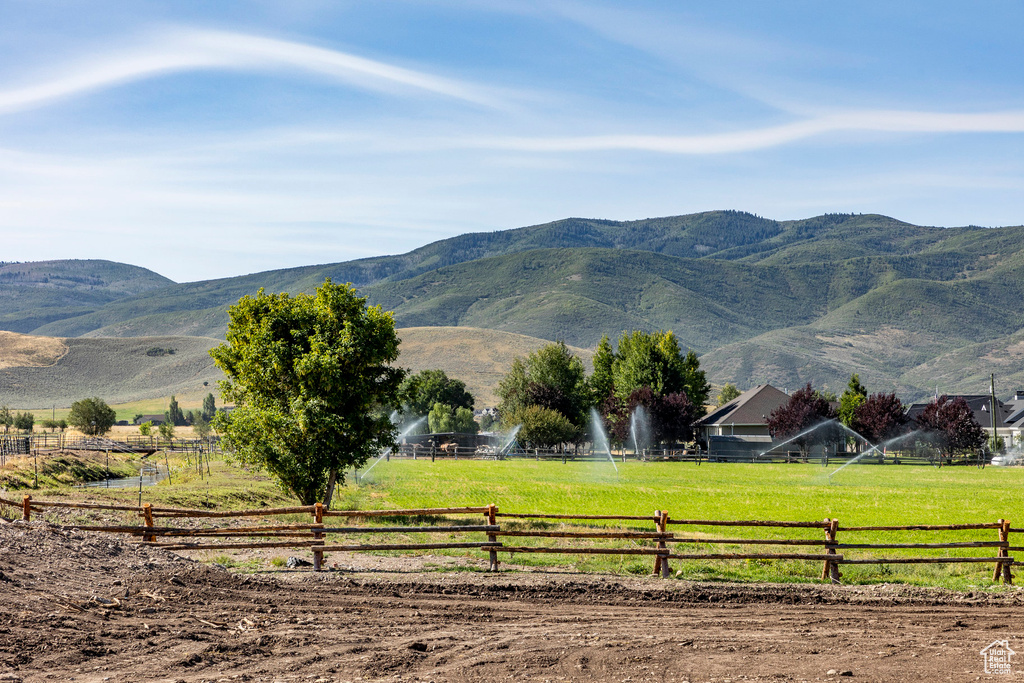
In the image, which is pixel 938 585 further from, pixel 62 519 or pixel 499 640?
pixel 62 519

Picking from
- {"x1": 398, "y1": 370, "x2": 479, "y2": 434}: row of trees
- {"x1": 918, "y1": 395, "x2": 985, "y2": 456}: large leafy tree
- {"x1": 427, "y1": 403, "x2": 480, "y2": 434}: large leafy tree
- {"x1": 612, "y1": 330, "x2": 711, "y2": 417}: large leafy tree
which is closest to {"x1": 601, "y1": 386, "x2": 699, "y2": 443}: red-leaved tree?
{"x1": 612, "y1": 330, "x2": 711, "y2": 417}: large leafy tree

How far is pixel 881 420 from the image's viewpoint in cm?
9019

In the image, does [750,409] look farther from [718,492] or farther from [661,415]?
[718,492]

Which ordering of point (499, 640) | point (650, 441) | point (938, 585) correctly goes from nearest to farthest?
point (499, 640)
point (938, 585)
point (650, 441)

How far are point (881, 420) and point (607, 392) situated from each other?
117ft

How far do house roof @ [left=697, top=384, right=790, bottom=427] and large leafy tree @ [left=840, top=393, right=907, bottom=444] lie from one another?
40.0 feet

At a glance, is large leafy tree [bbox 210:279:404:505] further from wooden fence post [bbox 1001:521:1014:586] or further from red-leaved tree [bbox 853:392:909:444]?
red-leaved tree [bbox 853:392:909:444]

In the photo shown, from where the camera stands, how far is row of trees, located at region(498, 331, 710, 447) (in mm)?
96062

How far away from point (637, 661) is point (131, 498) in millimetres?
27182

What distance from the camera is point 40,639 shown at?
13.2 metres

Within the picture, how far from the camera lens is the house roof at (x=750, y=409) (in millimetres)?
104375

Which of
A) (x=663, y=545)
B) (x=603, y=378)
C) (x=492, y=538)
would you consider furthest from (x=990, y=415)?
(x=492, y=538)

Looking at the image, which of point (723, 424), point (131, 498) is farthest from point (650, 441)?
point (131, 498)

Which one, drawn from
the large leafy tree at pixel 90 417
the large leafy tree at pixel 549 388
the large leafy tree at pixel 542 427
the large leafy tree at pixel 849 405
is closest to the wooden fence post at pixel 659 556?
the large leafy tree at pixel 542 427
